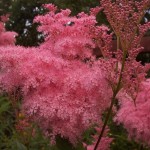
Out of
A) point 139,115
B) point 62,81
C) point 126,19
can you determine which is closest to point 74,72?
A: point 62,81

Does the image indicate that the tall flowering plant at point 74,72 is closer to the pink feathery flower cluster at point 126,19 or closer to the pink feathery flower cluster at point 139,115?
the pink feathery flower cluster at point 126,19

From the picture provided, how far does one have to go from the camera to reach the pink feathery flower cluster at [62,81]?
1.93 meters

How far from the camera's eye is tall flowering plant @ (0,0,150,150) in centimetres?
194

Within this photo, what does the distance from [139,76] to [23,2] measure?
971 cm

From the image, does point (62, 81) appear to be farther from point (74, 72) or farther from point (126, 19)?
point (126, 19)

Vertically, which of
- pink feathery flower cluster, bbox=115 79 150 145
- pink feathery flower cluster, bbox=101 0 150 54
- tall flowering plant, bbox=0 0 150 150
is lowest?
pink feathery flower cluster, bbox=115 79 150 145

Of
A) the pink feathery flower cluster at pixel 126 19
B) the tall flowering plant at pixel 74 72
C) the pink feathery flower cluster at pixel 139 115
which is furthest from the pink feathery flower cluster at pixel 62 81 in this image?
the pink feathery flower cluster at pixel 139 115

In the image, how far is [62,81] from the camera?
6.48ft

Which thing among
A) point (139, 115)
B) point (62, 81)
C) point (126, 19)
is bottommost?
point (139, 115)

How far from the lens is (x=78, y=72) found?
6.57 feet

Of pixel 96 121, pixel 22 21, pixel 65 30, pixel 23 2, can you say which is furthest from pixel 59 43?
pixel 22 21

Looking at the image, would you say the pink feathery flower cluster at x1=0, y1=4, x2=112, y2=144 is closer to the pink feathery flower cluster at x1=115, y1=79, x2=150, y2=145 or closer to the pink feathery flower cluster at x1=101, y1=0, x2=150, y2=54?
the pink feathery flower cluster at x1=101, y1=0, x2=150, y2=54

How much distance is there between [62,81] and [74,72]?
72mm

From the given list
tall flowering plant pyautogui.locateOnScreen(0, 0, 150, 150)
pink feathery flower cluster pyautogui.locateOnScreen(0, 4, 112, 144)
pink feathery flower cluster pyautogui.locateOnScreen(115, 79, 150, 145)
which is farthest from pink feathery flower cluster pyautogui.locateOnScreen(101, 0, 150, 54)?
pink feathery flower cluster pyautogui.locateOnScreen(115, 79, 150, 145)
